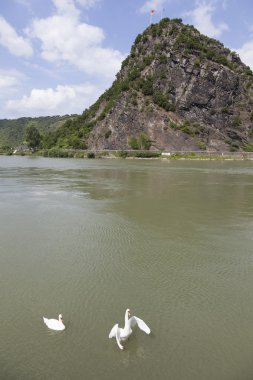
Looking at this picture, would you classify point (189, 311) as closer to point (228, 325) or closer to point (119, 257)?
point (228, 325)

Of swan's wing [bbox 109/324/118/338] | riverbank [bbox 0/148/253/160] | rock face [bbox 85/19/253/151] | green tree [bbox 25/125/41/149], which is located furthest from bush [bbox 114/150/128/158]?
swan's wing [bbox 109/324/118/338]

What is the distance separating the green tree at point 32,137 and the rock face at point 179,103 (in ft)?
99.6

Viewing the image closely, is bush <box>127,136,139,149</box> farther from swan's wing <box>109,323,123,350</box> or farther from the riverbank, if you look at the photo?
swan's wing <box>109,323,123,350</box>

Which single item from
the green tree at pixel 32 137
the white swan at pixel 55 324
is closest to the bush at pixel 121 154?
the green tree at pixel 32 137

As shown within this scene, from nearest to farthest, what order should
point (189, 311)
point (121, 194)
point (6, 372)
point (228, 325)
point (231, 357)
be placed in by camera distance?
1. point (6, 372)
2. point (231, 357)
3. point (228, 325)
4. point (189, 311)
5. point (121, 194)

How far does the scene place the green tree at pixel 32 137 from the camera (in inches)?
5890

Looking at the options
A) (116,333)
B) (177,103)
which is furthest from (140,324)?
(177,103)

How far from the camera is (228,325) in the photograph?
8961 mm

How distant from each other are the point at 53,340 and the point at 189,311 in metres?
3.70

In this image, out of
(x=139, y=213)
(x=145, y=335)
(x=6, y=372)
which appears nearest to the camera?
(x=6, y=372)

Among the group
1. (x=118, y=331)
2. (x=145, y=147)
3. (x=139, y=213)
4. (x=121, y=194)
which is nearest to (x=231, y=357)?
(x=118, y=331)

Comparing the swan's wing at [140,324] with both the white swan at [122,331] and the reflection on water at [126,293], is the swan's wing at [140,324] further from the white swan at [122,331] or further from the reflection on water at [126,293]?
the reflection on water at [126,293]

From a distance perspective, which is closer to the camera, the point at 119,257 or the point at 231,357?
the point at 231,357

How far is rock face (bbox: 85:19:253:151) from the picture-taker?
120 meters
